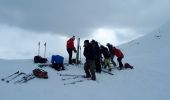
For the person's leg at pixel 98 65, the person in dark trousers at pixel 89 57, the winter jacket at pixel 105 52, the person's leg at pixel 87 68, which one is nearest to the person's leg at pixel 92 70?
the person in dark trousers at pixel 89 57

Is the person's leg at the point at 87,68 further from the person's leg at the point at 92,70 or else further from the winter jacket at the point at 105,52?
the winter jacket at the point at 105,52

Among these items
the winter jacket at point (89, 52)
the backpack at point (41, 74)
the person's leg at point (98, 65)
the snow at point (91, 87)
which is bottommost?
the snow at point (91, 87)

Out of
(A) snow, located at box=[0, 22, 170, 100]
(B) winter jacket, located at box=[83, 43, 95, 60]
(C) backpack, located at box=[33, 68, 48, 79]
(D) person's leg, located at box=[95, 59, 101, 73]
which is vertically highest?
(B) winter jacket, located at box=[83, 43, 95, 60]

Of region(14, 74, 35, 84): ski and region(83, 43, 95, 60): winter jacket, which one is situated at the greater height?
region(83, 43, 95, 60): winter jacket

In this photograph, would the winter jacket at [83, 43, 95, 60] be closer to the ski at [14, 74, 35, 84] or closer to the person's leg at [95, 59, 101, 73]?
the person's leg at [95, 59, 101, 73]

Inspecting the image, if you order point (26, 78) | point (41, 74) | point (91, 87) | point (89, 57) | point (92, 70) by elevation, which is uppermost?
point (89, 57)

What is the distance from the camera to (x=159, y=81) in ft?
70.3

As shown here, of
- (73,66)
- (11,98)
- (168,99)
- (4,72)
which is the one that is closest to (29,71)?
(4,72)

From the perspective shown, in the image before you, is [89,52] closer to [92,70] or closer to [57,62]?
[92,70]

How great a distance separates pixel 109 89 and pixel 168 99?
341 cm

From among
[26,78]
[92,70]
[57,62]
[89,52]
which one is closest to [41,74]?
[26,78]

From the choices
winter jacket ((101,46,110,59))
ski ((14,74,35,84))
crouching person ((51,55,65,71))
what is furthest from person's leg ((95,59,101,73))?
ski ((14,74,35,84))

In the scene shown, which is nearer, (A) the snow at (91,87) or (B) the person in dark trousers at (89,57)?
(A) the snow at (91,87)

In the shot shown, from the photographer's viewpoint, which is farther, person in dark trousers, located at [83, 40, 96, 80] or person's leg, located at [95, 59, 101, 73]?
person's leg, located at [95, 59, 101, 73]
